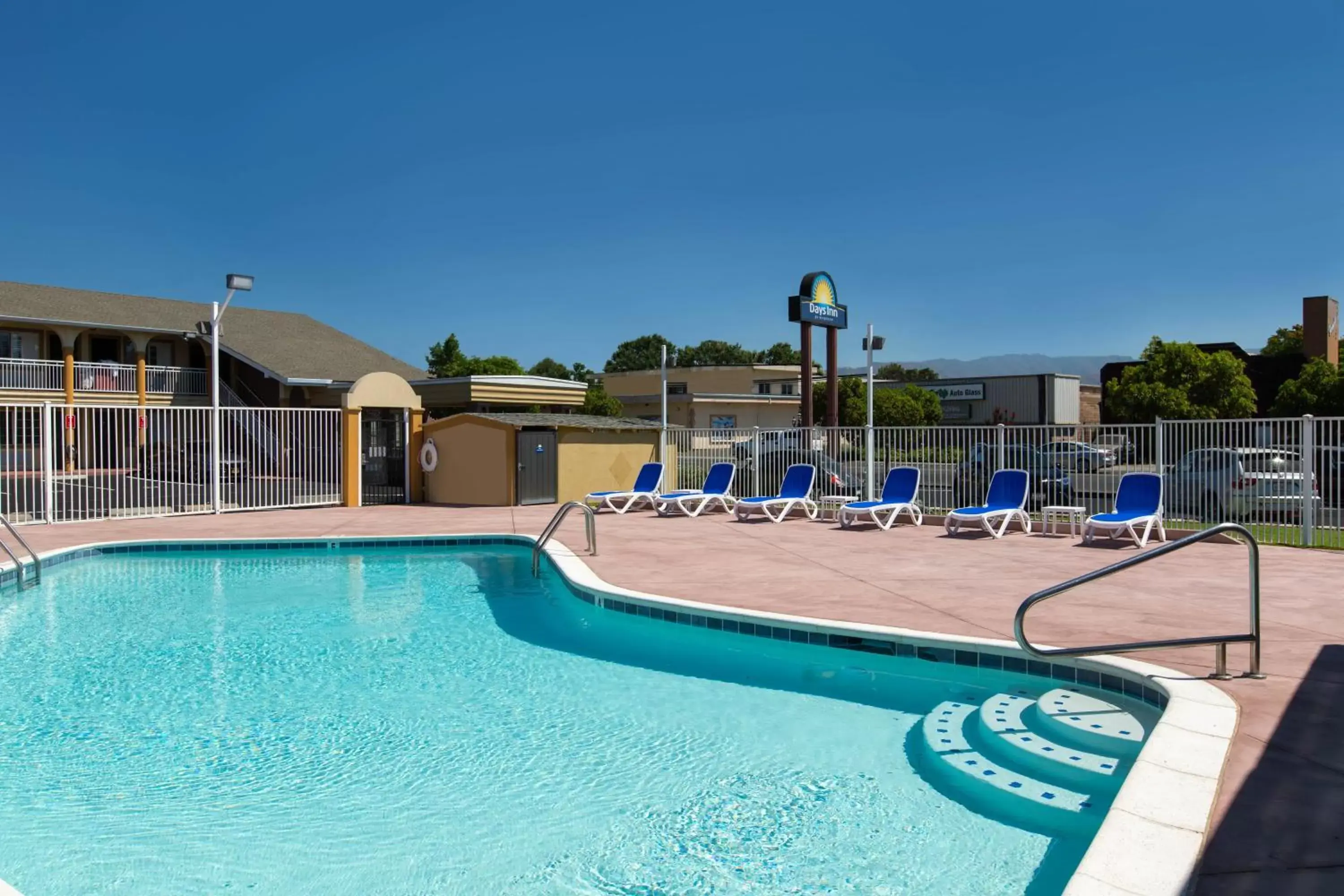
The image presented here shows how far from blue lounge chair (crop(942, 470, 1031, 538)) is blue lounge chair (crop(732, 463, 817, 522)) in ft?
8.82

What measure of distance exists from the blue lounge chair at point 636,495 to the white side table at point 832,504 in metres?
3.17

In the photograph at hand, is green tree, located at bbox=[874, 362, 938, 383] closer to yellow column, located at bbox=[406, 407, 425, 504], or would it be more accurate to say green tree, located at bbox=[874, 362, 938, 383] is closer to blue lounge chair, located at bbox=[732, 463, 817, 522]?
yellow column, located at bbox=[406, 407, 425, 504]

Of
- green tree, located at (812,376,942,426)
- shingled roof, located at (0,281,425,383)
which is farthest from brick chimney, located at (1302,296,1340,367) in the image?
shingled roof, located at (0,281,425,383)

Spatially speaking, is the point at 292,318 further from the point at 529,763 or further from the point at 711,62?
the point at 529,763

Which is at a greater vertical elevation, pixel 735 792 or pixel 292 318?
pixel 292 318

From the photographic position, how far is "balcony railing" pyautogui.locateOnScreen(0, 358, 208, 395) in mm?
27500

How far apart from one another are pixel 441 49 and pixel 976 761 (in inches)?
667

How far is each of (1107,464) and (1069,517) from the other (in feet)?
5.10

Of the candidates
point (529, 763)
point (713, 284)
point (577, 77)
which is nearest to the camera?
point (529, 763)

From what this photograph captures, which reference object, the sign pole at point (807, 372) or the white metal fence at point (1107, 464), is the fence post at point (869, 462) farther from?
the sign pole at point (807, 372)

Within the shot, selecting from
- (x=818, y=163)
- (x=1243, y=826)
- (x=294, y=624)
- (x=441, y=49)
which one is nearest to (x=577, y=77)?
(x=441, y=49)

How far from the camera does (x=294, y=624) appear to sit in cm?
866

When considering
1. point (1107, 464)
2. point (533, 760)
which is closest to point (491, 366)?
point (1107, 464)

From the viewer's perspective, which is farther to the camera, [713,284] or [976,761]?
[713,284]
